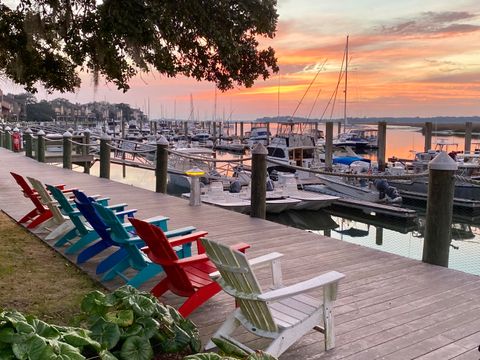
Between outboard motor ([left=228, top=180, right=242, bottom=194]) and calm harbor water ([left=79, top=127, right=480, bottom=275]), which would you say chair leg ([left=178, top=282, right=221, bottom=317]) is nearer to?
calm harbor water ([left=79, top=127, right=480, bottom=275])

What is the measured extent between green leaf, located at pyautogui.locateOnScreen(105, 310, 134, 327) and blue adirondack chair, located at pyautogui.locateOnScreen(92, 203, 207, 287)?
5.23 feet

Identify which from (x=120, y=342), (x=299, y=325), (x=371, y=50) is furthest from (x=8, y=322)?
(x=371, y=50)

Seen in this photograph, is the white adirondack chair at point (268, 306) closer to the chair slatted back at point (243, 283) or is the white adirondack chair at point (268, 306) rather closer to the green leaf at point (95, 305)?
the chair slatted back at point (243, 283)

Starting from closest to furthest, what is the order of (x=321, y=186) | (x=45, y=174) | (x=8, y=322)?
(x=8, y=322)
(x=45, y=174)
(x=321, y=186)

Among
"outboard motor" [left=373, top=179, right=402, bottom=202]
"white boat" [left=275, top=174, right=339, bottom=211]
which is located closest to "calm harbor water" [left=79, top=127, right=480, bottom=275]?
"white boat" [left=275, top=174, right=339, bottom=211]

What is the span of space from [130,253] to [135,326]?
1.98m

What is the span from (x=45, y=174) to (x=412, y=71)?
26.6 m

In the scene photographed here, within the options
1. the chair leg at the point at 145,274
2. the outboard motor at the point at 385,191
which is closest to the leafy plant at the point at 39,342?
the chair leg at the point at 145,274

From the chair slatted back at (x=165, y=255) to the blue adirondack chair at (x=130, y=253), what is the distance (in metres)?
0.46

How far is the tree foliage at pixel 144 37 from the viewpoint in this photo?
172 inches

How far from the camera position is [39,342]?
235 centimetres

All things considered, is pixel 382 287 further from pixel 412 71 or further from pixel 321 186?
pixel 412 71

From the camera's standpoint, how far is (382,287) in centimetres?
497

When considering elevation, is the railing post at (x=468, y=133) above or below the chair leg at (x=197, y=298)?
above
